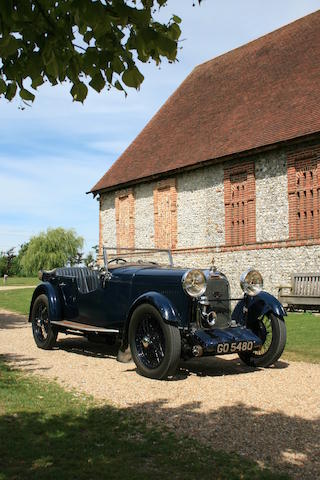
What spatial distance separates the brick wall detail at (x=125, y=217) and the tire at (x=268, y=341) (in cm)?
1804

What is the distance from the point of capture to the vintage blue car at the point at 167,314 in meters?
7.00

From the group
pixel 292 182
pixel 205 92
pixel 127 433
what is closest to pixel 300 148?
pixel 292 182

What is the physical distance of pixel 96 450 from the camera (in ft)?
13.9

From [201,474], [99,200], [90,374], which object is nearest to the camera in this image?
[201,474]

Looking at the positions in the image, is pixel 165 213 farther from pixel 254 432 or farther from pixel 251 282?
pixel 254 432

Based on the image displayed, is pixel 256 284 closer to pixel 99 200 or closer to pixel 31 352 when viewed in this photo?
pixel 31 352

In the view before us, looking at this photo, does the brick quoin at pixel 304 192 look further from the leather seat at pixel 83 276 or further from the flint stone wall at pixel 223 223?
the leather seat at pixel 83 276

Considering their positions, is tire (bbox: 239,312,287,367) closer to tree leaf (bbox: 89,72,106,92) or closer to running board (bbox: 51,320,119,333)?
running board (bbox: 51,320,119,333)

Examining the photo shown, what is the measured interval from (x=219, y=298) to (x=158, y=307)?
1.04 meters

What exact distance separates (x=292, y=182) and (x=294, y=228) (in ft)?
5.08

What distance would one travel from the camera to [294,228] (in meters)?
18.4

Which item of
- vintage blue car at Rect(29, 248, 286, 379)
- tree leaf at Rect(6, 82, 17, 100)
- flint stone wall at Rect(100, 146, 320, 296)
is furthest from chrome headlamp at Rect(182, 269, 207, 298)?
flint stone wall at Rect(100, 146, 320, 296)

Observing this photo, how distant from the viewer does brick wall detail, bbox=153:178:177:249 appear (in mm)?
23375

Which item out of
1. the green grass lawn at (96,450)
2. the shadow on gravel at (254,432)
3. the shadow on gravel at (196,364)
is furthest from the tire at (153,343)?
the green grass lawn at (96,450)
